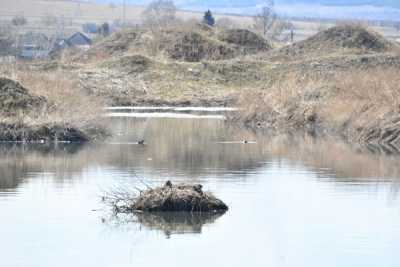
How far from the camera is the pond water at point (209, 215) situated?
21.6m

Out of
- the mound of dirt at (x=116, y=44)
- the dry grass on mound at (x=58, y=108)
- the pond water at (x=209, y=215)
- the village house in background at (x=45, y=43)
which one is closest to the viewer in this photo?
the pond water at (x=209, y=215)

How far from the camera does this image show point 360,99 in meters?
46.6

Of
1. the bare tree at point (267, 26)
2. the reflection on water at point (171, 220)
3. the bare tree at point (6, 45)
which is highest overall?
the bare tree at point (267, 26)

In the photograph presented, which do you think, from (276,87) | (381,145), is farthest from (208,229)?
(276,87)

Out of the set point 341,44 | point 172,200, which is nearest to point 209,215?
point 172,200

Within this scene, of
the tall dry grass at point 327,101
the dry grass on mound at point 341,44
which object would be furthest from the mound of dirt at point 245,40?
the tall dry grass at point 327,101

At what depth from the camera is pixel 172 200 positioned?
25.4 m

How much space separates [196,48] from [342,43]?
894cm

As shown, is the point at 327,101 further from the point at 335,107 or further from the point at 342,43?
the point at 342,43

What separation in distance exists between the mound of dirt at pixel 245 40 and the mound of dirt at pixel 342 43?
3656 mm

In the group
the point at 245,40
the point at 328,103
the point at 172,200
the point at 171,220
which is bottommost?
the point at 171,220

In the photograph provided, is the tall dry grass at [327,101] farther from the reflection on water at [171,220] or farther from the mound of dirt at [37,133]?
the reflection on water at [171,220]

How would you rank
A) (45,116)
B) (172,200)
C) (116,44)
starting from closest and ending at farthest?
1. (172,200)
2. (45,116)
3. (116,44)

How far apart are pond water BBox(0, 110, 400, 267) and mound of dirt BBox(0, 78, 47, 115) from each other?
189 cm
